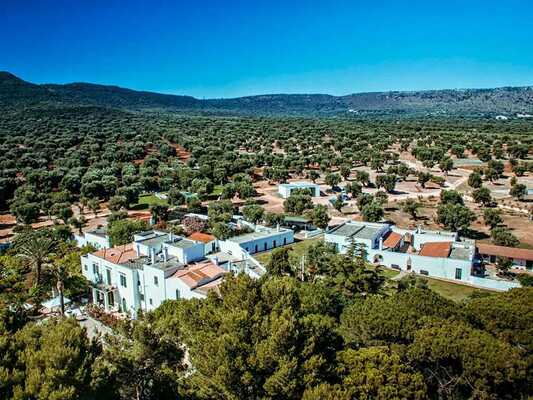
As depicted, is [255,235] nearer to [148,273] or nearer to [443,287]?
[148,273]

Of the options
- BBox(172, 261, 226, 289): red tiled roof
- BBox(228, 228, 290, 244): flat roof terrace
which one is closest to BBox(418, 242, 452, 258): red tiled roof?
BBox(228, 228, 290, 244): flat roof terrace

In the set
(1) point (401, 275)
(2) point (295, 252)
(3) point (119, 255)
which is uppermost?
(3) point (119, 255)

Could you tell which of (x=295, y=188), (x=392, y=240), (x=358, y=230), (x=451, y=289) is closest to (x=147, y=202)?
(x=295, y=188)

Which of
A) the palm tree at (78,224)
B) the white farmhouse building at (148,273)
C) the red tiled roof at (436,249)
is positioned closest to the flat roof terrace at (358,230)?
the red tiled roof at (436,249)

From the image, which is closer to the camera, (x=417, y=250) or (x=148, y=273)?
(x=148, y=273)

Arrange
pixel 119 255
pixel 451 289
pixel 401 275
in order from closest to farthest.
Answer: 1. pixel 451 289
2. pixel 119 255
3. pixel 401 275

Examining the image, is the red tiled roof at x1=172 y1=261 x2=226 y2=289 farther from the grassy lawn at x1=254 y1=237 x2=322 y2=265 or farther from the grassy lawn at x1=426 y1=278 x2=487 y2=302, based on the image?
the grassy lawn at x1=426 y1=278 x2=487 y2=302
